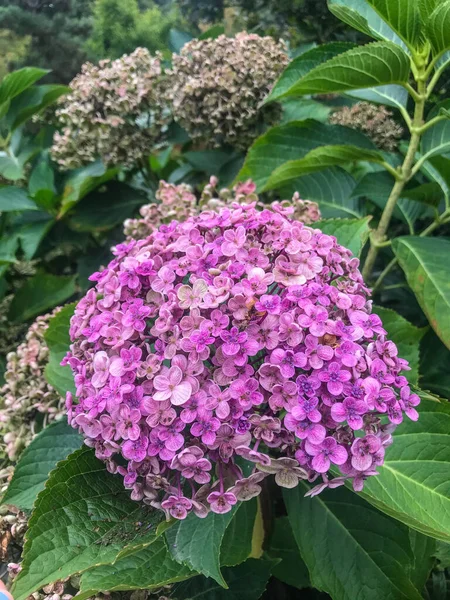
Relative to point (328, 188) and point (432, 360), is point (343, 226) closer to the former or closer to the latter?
point (328, 188)

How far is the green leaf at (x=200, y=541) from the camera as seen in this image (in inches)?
25.0

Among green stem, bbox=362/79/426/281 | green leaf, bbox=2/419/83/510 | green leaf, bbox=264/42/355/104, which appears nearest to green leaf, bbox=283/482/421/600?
green leaf, bbox=2/419/83/510

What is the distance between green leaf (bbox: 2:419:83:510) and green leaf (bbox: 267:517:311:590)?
509 millimetres

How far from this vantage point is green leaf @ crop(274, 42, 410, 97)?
2.98 feet

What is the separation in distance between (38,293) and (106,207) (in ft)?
1.07

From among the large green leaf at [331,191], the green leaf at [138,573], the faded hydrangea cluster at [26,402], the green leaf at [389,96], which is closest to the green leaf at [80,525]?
the green leaf at [138,573]

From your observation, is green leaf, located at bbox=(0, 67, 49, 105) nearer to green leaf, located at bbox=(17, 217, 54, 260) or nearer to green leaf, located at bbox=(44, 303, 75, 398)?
green leaf, located at bbox=(17, 217, 54, 260)

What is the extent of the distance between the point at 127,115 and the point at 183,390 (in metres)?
1.03

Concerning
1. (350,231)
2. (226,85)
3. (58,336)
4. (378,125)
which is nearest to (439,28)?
(350,231)

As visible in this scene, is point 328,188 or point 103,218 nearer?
point 328,188

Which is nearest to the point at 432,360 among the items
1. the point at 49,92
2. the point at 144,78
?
the point at 144,78

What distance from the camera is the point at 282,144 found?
1271 mm

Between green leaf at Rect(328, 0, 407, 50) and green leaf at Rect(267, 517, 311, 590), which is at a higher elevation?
green leaf at Rect(328, 0, 407, 50)

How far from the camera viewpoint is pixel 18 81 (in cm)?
151
